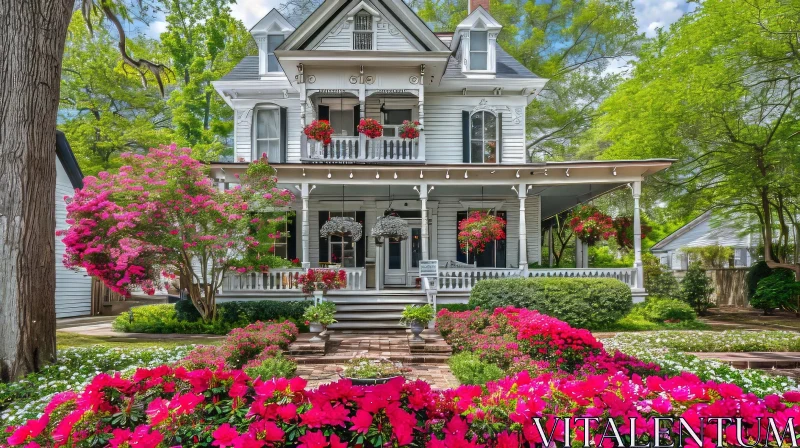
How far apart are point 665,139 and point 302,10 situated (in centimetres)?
2030

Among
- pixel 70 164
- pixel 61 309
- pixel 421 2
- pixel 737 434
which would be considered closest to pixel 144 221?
pixel 61 309

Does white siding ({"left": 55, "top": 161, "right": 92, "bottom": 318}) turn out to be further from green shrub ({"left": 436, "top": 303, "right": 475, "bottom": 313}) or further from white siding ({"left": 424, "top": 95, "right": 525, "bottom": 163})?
white siding ({"left": 424, "top": 95, "right": 525, "bottom": 163})

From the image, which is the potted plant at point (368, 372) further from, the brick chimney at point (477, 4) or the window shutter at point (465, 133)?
the brick chimney at point (477, 4)

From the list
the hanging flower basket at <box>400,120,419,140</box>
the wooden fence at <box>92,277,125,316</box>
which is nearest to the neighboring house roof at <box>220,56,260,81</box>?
the hanging flower basket at <box>400,120,419,140</box>

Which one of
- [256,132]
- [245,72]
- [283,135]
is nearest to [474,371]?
[283,135]

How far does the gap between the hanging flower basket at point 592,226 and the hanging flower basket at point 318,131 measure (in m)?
8.01

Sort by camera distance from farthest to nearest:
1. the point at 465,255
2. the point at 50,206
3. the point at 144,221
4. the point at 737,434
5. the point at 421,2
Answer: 1. the point at 421,2
2. the point at 465,255
3. the point at 144,221
4. the point at 50,206
5. the point at 737,434

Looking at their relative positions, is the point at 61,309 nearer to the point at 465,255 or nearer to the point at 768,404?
the point at 465,255

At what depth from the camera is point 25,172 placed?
6266mm

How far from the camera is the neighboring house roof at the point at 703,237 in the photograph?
2967 centimetres

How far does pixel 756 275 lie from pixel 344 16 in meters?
18.4

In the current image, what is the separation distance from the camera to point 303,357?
30.9 feet

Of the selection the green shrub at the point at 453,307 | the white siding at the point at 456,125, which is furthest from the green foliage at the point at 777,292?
the green shrub at the point at 453,307

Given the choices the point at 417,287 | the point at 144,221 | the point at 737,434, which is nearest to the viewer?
the point at 737,434
